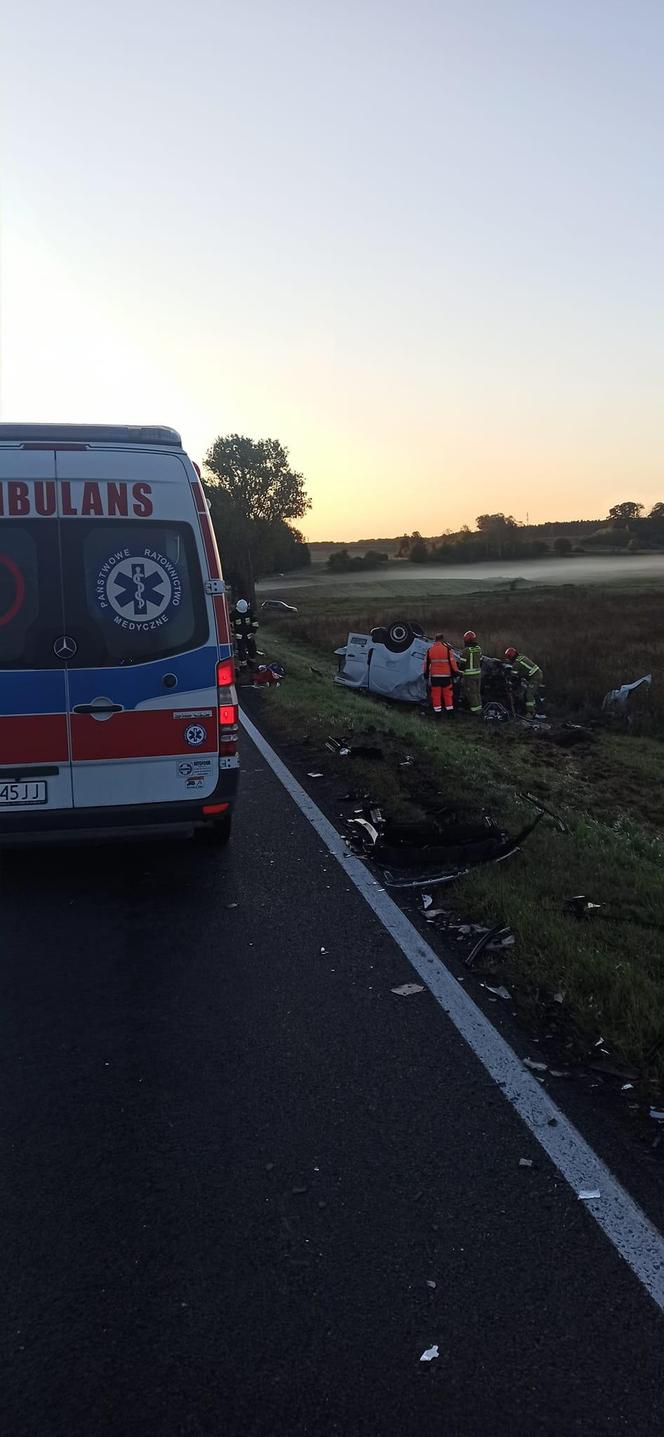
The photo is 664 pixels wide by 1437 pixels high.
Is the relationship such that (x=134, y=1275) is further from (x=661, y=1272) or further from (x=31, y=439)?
(x=31, y=439)

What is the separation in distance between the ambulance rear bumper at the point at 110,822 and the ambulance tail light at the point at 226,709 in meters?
0.16

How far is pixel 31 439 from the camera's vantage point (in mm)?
5770

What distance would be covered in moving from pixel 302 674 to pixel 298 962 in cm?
1595

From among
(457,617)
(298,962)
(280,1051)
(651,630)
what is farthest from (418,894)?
(457,617)

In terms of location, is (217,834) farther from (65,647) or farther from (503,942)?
(503,942)

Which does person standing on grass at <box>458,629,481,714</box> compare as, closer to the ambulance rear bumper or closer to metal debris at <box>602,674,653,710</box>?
metal debris at <box>602,674,653,710</box>

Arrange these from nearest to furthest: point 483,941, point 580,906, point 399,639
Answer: point 483,941
point 580,906
point 399,639

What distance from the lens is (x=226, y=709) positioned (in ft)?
20.1

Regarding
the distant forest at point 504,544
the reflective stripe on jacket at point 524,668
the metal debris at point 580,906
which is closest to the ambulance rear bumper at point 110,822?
the metal debris at point 580,906

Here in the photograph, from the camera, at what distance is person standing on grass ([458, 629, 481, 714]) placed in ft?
55.8

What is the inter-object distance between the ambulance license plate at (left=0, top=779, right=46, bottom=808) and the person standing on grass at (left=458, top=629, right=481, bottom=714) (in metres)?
11.9

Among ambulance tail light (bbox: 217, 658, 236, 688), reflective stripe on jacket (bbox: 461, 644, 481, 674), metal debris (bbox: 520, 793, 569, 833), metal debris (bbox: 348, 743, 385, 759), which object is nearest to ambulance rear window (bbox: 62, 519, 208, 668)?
ambulance tail light (bbox: 217, 658, 236, 688)

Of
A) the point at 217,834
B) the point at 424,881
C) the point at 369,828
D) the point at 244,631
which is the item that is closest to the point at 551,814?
the point at 369,828

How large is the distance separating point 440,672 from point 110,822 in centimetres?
1171
